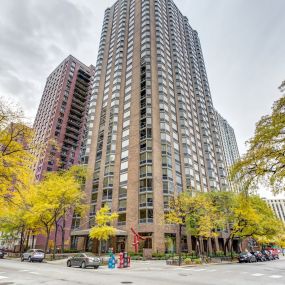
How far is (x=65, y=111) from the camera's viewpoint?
87.4m

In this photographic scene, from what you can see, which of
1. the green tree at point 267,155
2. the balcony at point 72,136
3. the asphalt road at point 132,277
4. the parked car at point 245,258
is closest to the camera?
the green tree at point 267,155

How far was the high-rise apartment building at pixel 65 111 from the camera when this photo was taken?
266 ft

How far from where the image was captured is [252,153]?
35.8ft

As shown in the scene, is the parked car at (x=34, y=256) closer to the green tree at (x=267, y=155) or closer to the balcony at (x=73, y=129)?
the green tree at (x=267, y=155)

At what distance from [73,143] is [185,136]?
157ft

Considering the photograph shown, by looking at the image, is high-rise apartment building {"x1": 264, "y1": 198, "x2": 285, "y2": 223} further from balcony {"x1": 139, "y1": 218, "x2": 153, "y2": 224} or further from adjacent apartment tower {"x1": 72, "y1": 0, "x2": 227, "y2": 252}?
balcony {"x1": 139, "y1": 218, "x2": 153, "y2": 224}

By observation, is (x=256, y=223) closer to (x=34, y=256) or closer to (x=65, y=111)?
(x=34, y=256)

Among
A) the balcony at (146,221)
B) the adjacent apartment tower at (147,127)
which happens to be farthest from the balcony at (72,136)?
the balcony at (146,221)

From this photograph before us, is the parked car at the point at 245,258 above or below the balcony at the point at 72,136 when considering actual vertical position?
below

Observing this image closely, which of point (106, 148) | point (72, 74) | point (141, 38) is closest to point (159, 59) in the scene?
point (141, 38)

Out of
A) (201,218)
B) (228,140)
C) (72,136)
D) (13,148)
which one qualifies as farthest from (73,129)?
(228,140)

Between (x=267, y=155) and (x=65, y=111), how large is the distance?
85854mm

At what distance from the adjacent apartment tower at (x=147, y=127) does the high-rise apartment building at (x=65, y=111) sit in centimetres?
2550

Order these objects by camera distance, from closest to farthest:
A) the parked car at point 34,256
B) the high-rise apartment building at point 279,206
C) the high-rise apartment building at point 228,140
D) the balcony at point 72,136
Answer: the parked car at point 34,256
the balcony at point 72,136
the high-rise apartment building at point 228,140
the high-rise apartment building at point 279,206
